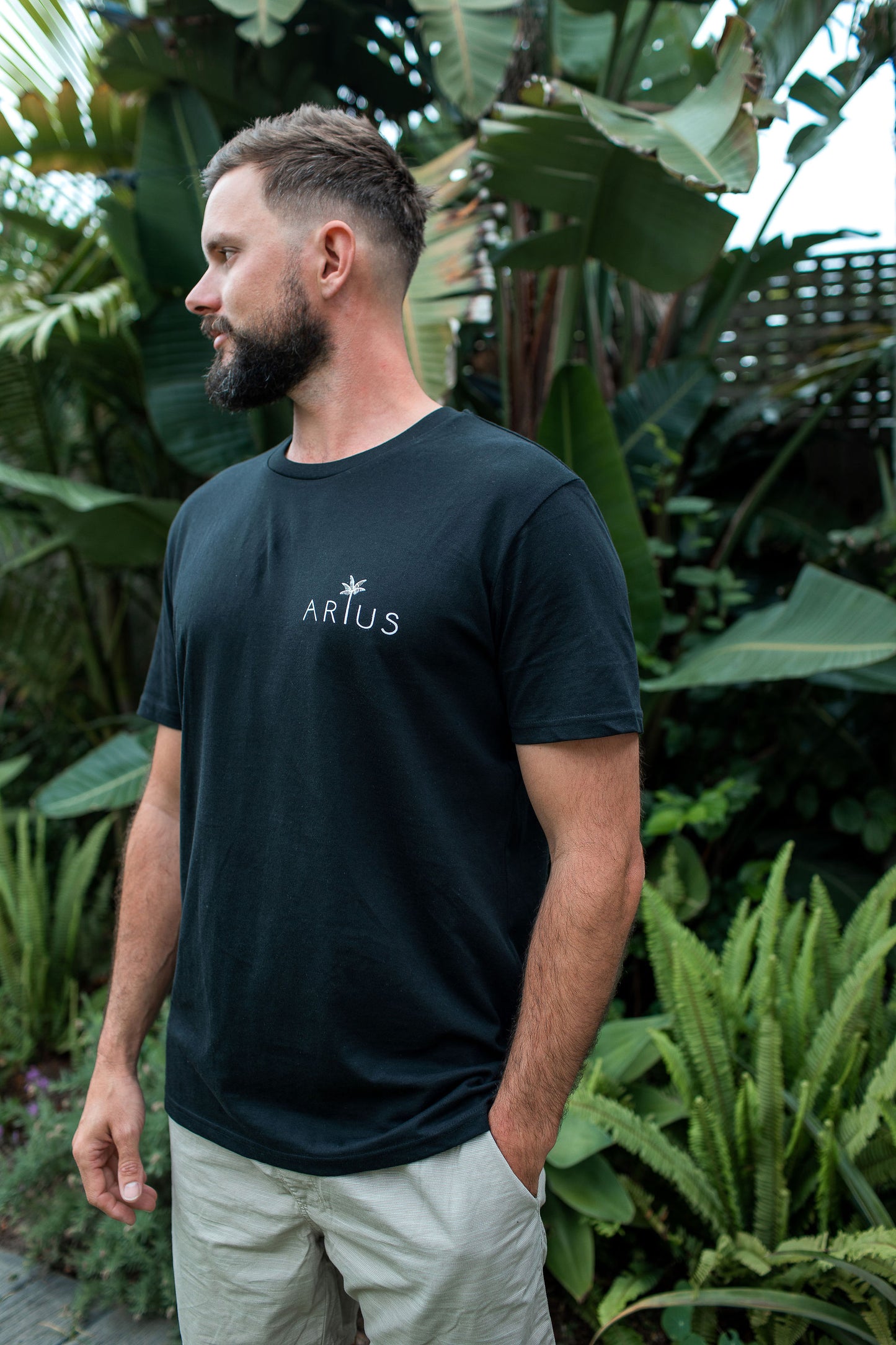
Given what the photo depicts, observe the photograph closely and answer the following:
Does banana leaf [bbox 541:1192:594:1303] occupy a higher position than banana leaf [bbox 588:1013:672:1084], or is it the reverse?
banana leaf [bbox 588:1013:672:1084]

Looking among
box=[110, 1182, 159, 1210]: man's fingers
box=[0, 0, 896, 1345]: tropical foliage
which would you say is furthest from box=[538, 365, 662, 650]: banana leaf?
box=[110, 1182, 159, 1210]: man's fingers

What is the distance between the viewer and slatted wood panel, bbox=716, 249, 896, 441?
4168mm

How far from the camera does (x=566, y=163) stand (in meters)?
2.58

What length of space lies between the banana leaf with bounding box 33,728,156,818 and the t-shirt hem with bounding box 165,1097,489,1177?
6.90 feet

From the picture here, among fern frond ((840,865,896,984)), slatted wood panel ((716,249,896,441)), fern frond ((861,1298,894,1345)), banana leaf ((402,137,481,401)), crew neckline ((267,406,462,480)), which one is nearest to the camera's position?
crew neckline ((267,406,462,480))

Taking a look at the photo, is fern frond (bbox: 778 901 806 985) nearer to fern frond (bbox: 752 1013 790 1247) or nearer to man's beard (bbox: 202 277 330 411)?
fern frond (bbox: 752 1013 790 1247)

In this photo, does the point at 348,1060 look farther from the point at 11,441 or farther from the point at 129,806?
the point at 11,441

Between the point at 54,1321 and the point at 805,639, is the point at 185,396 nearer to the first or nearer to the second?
the point at 805,639

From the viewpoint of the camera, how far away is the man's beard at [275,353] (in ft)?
4.43

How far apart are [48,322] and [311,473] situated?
7.86ft

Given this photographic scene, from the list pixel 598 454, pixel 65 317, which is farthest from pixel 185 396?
pixel 598 454

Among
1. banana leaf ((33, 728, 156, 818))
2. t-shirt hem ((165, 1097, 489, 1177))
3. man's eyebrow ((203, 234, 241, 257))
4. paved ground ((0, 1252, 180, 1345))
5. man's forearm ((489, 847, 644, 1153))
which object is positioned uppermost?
man's eyebrow ((203, 234, 241, 257))

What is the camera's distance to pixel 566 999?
3.78ft

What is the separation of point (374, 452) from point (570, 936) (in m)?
0.71
